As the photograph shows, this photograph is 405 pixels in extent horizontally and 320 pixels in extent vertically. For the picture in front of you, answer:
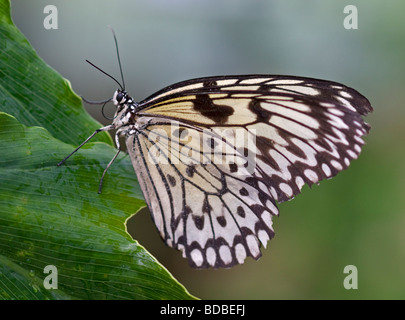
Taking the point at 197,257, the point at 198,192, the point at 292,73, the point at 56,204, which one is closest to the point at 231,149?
the point at 198,192

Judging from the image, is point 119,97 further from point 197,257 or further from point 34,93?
point 197,257

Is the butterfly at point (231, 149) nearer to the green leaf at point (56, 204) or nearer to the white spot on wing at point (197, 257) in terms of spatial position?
the white spot on wing at point (197, 257)

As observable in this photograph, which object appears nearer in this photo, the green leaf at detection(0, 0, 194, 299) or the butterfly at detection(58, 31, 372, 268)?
the green leaf at detection(0, 0, 194, 299)

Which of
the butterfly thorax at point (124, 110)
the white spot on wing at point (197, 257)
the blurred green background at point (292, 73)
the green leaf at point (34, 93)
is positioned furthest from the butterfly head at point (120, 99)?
the blurred green background at point (292, 73)

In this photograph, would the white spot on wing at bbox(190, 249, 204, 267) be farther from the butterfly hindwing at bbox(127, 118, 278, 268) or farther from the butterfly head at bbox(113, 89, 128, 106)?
the butterfly head at bbox(113, 89, 128, 106)

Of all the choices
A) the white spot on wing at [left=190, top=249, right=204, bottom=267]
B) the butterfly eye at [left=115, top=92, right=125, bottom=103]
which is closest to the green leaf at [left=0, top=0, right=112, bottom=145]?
the butterfly eye at [left=115, top=92, right=125, bottom=103]

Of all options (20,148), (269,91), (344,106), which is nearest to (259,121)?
(269,91)
